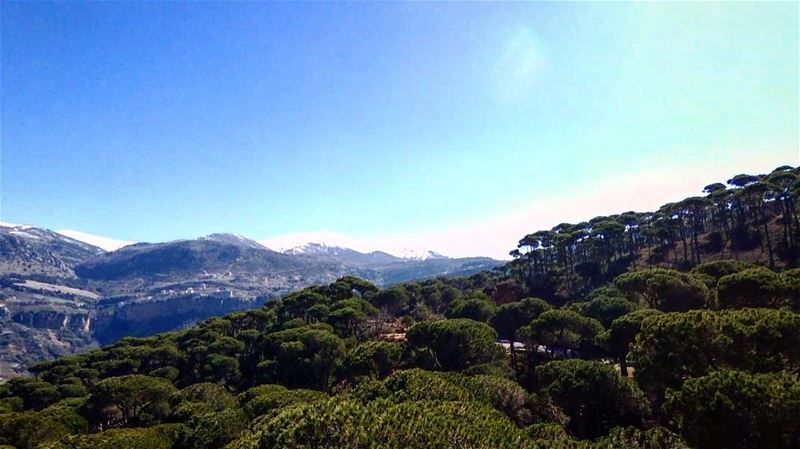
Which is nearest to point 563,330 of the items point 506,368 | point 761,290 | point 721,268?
point 506,368

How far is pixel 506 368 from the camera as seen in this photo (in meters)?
40.6

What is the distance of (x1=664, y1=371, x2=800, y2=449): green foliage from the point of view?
55.3ft

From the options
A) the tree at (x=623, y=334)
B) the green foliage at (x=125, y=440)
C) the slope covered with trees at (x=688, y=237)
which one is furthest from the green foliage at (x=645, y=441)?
the slope covered with trees at (x=688, y=237)

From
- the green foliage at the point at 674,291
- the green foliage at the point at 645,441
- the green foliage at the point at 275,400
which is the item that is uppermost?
the green foliage at the point at 674,291

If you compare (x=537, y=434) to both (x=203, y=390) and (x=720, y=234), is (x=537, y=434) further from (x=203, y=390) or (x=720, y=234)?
(x=720, y=234)

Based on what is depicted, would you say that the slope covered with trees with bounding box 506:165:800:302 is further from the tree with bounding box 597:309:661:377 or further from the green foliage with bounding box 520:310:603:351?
the tree with bounding box 597:309:661:377

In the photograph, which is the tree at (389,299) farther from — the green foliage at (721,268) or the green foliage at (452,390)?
the green foliage at (452,390)

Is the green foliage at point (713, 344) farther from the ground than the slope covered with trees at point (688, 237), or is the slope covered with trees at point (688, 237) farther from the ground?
the slope covered with trees at point (688, 237)

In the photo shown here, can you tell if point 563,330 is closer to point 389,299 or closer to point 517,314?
point 517,314

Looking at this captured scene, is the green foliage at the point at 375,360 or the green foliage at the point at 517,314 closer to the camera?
the green foliage at the point at 375,360

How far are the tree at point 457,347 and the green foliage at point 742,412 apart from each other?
2262cm

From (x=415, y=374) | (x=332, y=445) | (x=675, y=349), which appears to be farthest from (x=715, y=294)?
(x=332, y=445)

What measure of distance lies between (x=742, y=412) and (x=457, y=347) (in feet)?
84.6

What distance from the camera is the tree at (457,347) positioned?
4128 centimetres
